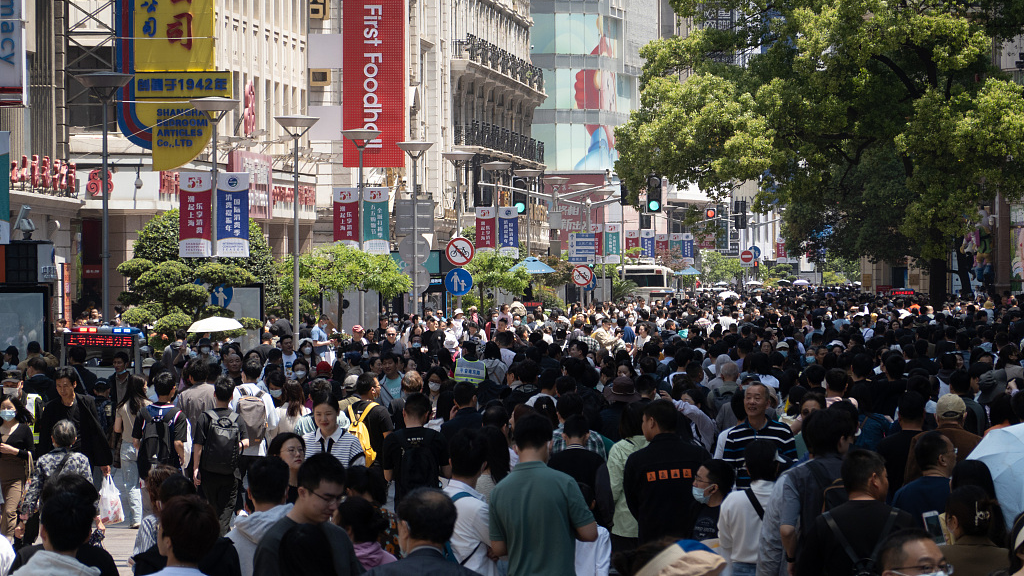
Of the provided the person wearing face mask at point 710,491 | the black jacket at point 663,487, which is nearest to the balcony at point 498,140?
the black jacket at point 663,487

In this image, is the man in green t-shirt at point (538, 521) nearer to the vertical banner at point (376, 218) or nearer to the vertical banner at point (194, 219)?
the vertical banner at point (194, 219)

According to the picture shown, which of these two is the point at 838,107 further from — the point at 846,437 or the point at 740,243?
the point at 740,243

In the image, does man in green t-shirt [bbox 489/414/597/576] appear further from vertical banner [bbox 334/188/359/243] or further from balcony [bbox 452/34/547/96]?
balcony [bbox 452/34/547/96]

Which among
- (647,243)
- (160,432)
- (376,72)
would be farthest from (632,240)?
(160,432)

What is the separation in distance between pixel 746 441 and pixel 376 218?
29.0 meters

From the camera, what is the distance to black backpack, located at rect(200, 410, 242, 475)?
1075 cm

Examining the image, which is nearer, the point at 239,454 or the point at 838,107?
the point at 239,454

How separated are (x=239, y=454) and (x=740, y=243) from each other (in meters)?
189

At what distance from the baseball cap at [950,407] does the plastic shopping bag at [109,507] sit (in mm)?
5335

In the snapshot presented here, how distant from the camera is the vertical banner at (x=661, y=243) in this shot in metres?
92.5

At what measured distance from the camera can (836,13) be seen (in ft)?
91.5

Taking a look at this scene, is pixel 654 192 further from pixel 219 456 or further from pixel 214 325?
pixel 219 456

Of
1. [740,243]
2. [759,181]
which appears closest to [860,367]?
[759,181]

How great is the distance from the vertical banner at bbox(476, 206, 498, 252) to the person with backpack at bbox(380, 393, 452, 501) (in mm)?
35756
